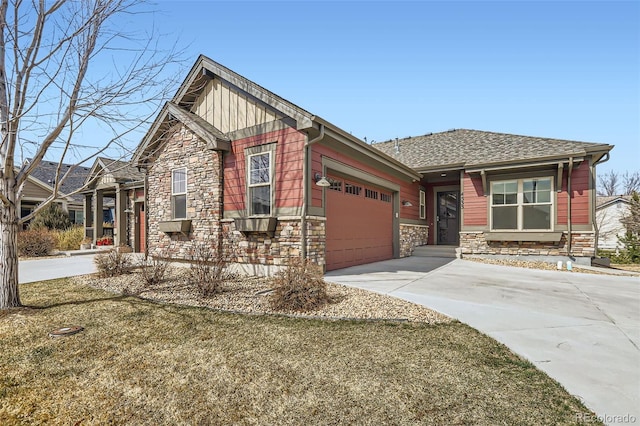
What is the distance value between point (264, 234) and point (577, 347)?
646 cm

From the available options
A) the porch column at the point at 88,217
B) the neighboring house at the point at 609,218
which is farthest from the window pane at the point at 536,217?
the porch column at the point at 88,217

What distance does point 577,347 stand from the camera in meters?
3.59

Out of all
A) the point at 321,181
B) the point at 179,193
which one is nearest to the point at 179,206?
the point at 179,193

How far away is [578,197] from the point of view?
10.5 meters

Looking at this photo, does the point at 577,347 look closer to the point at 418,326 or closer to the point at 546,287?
the point at 418,326

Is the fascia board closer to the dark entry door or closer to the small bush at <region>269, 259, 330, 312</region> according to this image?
the dark entry door

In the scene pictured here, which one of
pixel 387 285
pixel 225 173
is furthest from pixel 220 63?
pixel 387 285

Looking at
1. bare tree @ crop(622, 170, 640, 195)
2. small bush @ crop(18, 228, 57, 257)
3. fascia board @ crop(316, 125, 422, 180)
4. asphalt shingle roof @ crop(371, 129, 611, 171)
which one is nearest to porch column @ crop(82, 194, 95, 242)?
small bush @ crop(18, 228, 57, 257)

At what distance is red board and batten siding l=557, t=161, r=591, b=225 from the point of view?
10.4 meters

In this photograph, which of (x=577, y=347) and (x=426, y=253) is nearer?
(x=577, y=347)

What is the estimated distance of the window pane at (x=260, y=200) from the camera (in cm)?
823

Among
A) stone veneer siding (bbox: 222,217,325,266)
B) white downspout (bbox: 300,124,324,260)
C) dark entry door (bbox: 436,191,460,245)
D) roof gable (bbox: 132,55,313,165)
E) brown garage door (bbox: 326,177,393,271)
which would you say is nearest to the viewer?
white downspout (bbox: 300,124,324,260)

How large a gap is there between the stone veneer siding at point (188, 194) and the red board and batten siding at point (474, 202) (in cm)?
942

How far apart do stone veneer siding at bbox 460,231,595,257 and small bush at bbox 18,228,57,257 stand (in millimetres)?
18496
